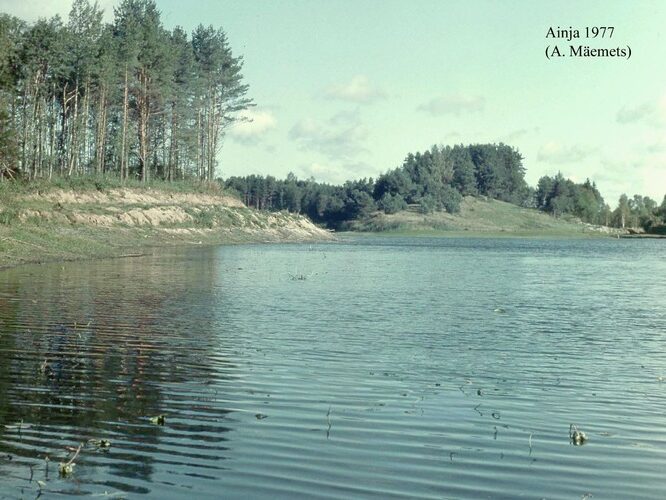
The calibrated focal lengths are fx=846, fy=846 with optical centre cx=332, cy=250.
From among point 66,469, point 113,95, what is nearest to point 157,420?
point 66,469

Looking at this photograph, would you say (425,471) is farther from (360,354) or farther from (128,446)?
(360,354)

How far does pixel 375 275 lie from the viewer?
5153 centimetres

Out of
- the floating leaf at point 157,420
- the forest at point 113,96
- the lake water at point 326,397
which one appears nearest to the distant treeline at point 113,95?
the forest at point 113,96

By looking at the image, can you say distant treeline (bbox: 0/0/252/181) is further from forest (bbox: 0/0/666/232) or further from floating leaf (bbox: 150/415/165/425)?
floating leaf (bbox: 150/415/165/425)

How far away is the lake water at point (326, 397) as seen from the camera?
33.2 ft

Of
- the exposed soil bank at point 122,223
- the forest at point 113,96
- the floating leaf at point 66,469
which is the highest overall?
the forest at point 113,96

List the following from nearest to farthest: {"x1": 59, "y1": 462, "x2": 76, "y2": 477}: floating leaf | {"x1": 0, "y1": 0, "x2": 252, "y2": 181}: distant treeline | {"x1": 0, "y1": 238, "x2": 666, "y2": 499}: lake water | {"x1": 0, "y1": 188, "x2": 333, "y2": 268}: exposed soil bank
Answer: {"x1": 59, "y1": 462, "x2": 76, "y2": 477}: floating leaf < {"x1": 0, "y1": 238, "x2": 666, "y2": 499}: lake water < {"x1": 0, "y1": 188, "x2": 333, "y2": 268}: exposed soil bank < {"x1": 0, "y1": 0, "x2": 252, "y2": 181}: distant treeline

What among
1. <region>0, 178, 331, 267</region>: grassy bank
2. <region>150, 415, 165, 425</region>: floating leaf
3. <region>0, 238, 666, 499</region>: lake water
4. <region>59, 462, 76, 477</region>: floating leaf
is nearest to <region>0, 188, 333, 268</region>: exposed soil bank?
<region>0, 178, 331, 267</region>: grassy bank

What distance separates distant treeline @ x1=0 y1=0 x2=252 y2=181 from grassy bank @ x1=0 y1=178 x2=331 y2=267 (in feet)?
13.1

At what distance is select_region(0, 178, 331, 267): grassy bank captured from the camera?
5440 centimetres

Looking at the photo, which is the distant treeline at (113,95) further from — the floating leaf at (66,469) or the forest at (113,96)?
the floating leaf at (66,469)

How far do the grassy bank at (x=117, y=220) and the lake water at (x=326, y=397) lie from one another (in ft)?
71.4

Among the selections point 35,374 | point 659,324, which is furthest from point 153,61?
point 35,374

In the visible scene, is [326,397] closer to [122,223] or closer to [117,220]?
[117,220]
